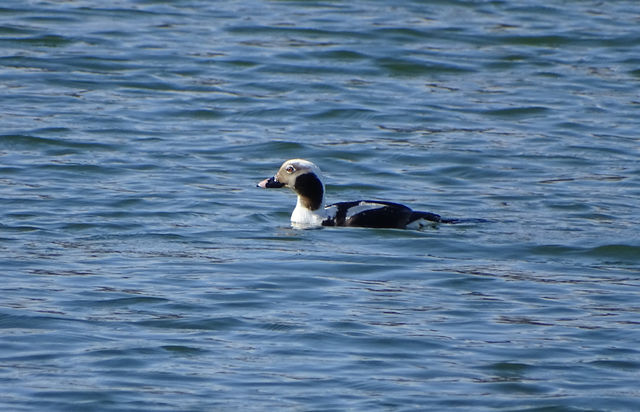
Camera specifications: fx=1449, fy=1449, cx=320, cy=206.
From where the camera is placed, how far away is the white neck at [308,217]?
1277 centimetres

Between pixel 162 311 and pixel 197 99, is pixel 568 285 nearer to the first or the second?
pixel 162 311

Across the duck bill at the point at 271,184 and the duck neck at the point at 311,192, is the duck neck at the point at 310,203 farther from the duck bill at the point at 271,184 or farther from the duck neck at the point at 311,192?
the duck bill at the point at 271,184

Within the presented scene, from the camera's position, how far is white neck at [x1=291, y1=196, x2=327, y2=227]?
1277cm

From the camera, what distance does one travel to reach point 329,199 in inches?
567

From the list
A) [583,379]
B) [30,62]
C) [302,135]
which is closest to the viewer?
[583,379]

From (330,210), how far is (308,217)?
8.3 inches

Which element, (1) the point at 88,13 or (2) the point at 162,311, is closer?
(2) the point at 162,311

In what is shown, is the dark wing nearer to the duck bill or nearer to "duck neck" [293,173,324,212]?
"duck neck" [293,173,324,212]

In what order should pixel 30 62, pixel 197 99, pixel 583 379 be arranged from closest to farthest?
1. pixel 583 379
2. pixel 197 99
3. pixel 30 62

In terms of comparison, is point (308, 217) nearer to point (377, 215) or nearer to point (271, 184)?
point (271, 184)

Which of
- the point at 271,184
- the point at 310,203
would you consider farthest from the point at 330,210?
the point at 271,184

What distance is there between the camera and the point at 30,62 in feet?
64.9

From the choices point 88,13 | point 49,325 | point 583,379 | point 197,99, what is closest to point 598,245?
point 583,379

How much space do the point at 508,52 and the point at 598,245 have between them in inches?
386
